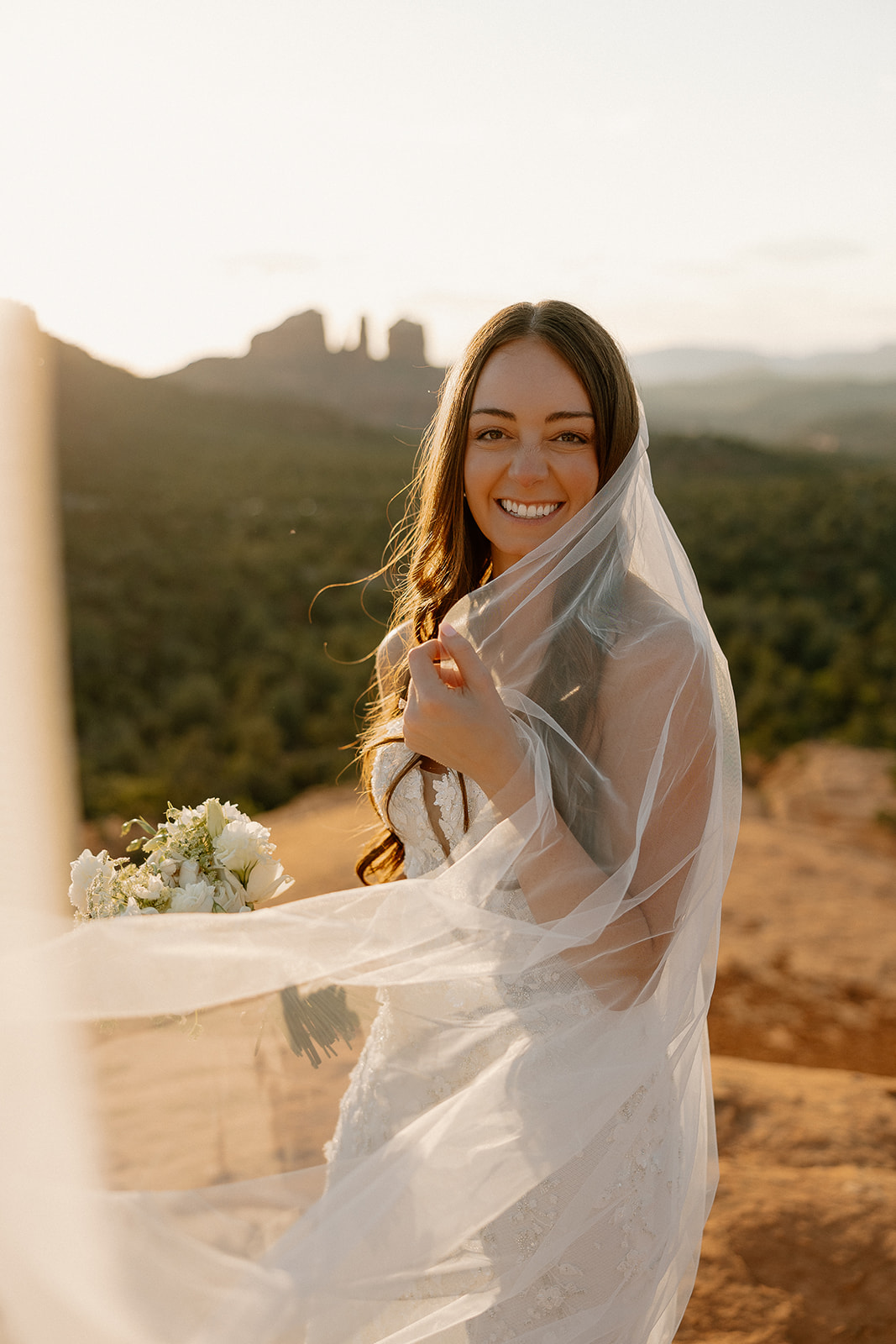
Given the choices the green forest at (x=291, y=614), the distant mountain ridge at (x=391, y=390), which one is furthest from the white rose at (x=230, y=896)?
the distant mountain ridge at (x=391, y=390)

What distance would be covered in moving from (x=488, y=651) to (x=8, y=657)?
11.2 metres

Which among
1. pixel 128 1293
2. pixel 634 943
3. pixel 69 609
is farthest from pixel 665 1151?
pixel 69 609

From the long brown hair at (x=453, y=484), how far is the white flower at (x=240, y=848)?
1.18 feet

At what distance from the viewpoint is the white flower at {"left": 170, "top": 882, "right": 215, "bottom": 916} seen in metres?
1.69

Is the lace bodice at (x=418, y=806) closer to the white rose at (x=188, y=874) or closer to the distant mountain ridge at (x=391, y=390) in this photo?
the white rose at (x=188, y=874)

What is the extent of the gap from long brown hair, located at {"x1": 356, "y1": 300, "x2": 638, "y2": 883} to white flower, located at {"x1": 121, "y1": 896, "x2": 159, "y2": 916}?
60 cm

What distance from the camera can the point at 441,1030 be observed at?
1.66 meters

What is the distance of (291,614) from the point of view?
56.6 ft

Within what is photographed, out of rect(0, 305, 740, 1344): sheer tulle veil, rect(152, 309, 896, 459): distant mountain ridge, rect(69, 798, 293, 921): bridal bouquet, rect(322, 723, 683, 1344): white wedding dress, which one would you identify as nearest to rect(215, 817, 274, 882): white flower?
rect(69, 798, 293, 921): bridal bouquet

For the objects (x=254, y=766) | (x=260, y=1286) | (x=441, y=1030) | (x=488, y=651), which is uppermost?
(x=488, y=651)

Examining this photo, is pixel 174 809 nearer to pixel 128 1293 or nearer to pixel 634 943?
pixel 128 1293

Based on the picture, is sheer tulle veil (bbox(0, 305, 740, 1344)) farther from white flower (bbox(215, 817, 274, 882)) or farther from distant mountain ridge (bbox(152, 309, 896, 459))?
distant mountain ridge (bbox(152, 309, 896, 459))

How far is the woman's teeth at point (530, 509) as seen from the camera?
6.48 feet

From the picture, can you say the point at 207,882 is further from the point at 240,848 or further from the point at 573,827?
the point at 573,827
